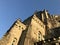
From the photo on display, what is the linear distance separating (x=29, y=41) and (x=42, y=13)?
2316 cm

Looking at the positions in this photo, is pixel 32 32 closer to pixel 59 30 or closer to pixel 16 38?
pixel 16 38

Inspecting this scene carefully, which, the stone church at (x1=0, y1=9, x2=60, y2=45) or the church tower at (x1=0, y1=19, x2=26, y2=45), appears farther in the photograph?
the church tower at (x1=0, y1=19, x2=26, y2=45)

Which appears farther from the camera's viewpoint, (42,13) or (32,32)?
(42,13)

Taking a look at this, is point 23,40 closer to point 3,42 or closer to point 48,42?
point 3,42

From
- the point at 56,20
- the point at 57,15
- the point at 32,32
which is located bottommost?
the point at 32,32

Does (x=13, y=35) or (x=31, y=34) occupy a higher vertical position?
(x=31, y=34)

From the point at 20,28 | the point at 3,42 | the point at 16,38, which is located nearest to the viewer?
the point at 3,42

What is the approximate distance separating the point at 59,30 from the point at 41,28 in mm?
7404

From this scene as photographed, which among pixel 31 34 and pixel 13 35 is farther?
pixel 31 34

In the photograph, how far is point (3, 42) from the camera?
3578 cm

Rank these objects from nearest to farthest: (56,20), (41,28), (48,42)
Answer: (48,42) → (41,28) → (56,20)

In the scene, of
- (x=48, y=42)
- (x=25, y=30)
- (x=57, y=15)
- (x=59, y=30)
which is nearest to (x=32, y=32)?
(x=25, y=30)

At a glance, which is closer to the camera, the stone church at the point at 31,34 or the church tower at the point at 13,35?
the stone church at the point at 31,34

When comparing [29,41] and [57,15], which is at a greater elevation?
[57,15]
